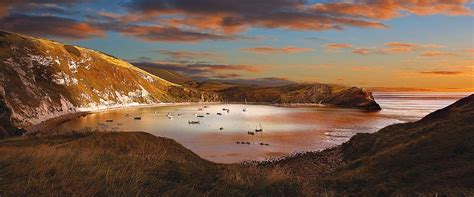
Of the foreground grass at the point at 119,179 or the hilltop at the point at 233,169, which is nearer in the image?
the foreground grass at the point at 119,179

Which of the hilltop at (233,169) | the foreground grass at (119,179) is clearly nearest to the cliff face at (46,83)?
the hilltop at (233,169)

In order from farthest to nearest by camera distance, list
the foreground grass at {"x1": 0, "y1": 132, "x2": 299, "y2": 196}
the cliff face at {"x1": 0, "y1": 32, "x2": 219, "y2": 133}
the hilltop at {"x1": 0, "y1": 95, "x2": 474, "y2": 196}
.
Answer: the cliff face at {"x1": 0, "y1": 32, "x2": 219, "y2": 133}, the hilltop at {"x1": 0, "y1": 95, "x2": 474, "y2": 196}, the foreground grass at {"x1": 0, "y1": 132, "x2": 299, "y2": 196}

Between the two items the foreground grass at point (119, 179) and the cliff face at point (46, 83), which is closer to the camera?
the foreground grass at point (119, 179)

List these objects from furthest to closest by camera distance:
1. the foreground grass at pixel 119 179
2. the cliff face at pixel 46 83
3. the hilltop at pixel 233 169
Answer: the cliff face at pixel 46 83
the hilltop at pixel 233 169
the foreground grass at pixel 119 179

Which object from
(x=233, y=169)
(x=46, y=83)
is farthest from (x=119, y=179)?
(x=46, y=83)

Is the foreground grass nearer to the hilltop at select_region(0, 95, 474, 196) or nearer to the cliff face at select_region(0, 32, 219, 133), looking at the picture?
the hilltop at select_region(0, 95, 474, 196)

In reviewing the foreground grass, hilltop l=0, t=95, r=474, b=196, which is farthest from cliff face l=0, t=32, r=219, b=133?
the foreground grass

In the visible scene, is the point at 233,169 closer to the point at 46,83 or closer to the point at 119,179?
the point at 119,179

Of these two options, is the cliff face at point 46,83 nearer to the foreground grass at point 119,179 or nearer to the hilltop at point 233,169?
the hilltop at point 233,169

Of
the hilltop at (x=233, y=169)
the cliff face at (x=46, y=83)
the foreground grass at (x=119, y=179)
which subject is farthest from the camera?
the cliff face at (x=46, y=83)
